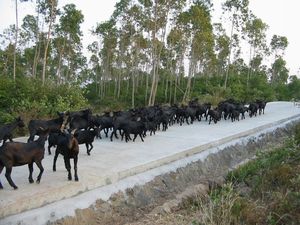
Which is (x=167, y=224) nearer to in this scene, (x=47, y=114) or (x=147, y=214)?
(x=147, y=214)

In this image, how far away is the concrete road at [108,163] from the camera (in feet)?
22.6

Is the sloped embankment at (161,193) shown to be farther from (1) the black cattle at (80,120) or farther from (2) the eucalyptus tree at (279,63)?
(2) the eucalyptus tree at (279,63)

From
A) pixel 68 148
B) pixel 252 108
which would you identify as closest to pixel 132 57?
pixel 252 108

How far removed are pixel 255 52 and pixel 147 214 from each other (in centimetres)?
4601

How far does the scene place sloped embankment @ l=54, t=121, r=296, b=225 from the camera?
24.1 feet

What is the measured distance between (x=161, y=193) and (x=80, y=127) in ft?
14.8

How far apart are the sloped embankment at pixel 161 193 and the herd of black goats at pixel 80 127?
101cm

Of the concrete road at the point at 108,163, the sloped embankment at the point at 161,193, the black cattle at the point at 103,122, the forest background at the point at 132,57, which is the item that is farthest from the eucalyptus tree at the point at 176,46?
the sloped embankment at the point at 161,193

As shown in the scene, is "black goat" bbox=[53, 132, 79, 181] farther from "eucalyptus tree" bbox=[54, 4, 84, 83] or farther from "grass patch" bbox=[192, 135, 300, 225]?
"eucalyptus tree" bbox=[54, 4, 84, 83]

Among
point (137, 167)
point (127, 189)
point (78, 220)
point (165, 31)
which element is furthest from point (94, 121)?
point (165, 31)

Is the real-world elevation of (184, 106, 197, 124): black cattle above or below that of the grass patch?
above

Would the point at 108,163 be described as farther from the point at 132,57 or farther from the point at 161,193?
the point at 132,57

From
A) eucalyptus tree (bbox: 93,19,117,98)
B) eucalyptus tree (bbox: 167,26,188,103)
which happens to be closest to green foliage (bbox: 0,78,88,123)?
eucalyptus tree (bbox: 167,26,188,103)

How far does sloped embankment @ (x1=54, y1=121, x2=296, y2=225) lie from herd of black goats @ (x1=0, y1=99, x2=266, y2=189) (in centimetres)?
101
